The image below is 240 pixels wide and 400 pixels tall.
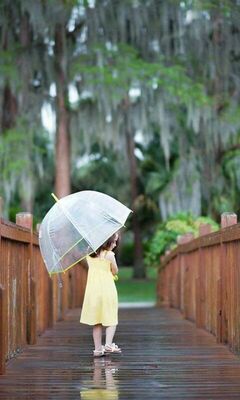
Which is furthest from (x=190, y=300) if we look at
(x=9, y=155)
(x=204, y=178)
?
(x=204, y=178)

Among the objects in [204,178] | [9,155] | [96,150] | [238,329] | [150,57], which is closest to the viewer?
[238,329]

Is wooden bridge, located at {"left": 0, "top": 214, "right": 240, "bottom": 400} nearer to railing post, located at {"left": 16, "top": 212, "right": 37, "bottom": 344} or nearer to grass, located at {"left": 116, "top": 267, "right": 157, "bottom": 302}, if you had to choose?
railing post, located at {"left": 16, "top": 212, "right": 37, "bottom": 344}

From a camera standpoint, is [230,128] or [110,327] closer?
[110,327]

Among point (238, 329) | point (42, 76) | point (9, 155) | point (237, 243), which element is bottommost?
point (238, 329)

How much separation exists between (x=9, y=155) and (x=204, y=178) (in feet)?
26.7

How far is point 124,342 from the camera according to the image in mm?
8320

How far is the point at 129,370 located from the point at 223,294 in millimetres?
1679

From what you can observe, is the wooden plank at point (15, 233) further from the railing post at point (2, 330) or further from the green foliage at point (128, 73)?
the green foliage at point (128, 73)

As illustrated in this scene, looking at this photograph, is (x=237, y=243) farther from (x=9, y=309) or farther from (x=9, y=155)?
(x=9, y=155)

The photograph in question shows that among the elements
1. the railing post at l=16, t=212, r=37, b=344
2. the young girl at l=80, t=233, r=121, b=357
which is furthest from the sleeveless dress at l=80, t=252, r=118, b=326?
the railing post at l=16, t=212, r=37, b=344

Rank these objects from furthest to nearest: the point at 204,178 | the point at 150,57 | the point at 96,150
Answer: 1. the point at 96,150
2. the point at 204,178
3. the point at 150,57

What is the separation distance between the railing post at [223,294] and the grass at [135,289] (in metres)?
19.1

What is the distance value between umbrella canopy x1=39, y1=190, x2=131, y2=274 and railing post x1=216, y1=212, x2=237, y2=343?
96 cm

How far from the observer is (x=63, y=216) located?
7062 millimetres
